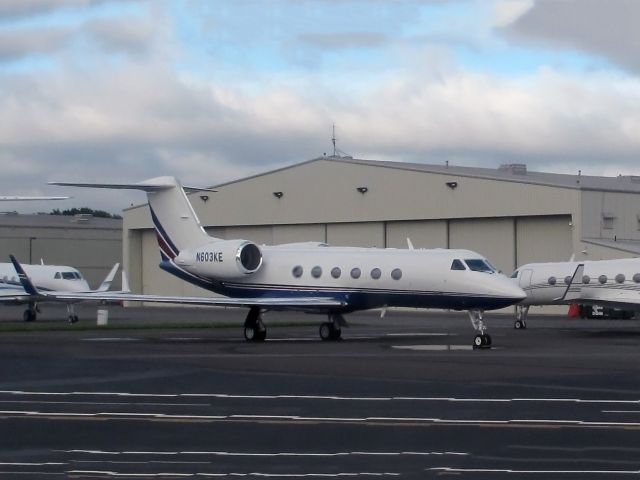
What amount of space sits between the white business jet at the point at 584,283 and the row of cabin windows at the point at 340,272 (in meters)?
6.29

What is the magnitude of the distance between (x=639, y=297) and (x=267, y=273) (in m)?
12.8

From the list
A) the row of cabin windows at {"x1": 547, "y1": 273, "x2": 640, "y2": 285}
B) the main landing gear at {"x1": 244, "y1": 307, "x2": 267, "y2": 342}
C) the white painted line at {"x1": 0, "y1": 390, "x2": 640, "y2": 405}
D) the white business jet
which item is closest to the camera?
the white painted line at {"x1": 0, "y1": 390, "x2": 640, "y2": 405}

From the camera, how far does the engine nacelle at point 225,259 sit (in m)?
33.8

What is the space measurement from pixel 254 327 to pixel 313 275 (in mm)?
2536

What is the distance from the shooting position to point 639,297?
37.7 m

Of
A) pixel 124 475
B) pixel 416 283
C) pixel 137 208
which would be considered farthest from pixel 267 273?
pixel 137 208

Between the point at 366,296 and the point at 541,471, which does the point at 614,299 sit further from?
the point at 541,471

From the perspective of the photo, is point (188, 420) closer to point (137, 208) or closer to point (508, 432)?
point (508, 432)

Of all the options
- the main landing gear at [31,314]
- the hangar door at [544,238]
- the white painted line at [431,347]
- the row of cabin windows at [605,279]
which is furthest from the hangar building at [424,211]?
the white painted line at [431,347]

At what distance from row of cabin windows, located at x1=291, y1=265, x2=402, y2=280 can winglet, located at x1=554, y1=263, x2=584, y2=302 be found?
30.5ft

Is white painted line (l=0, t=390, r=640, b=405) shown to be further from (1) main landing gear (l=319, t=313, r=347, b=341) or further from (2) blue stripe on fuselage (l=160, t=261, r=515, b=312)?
(1) main landing gear (l=319, t=313, r=347, b=341)

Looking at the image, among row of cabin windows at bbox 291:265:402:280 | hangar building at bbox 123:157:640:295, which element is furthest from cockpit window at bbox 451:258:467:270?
hangar building at bbox 123:157:640:295

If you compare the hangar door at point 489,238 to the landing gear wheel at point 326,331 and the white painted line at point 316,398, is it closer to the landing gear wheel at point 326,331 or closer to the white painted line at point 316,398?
the landing gear wheel at point 326,331

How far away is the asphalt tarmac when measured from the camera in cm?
1126
